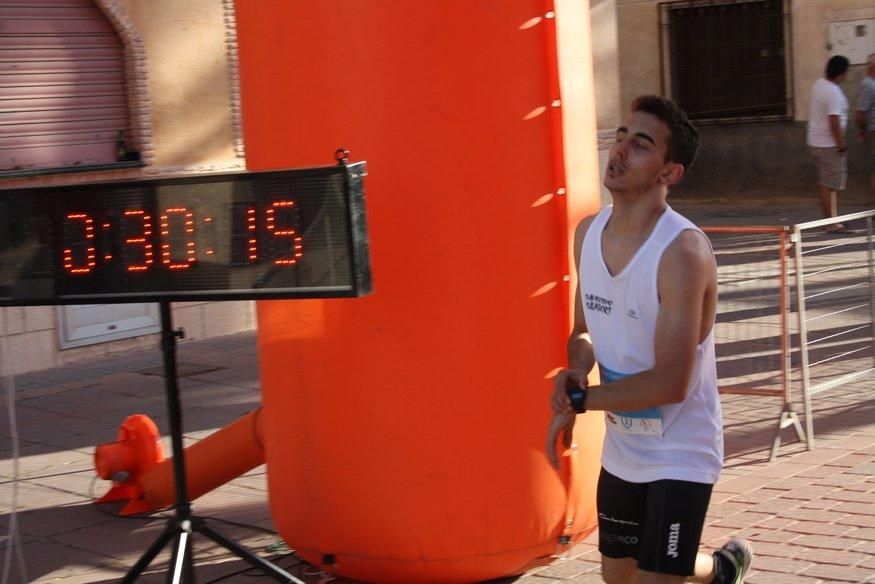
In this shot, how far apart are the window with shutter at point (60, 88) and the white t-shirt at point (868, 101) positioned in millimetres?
8591

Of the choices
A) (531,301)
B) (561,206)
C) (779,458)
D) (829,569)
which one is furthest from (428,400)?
(779,458)

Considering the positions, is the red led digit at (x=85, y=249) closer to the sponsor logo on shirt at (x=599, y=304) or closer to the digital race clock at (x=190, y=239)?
the digital race clock at (x=190, y=239)

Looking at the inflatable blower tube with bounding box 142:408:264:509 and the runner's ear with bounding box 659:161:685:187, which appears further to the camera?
the inflatable blower tube with bounding box 142:408:264:509

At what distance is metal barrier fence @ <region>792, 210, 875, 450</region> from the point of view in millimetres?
7059

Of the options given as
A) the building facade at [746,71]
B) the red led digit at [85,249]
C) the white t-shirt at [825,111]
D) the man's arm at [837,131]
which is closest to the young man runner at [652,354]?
the red led digit at [85,249]

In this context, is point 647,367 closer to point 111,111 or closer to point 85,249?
point 85,249

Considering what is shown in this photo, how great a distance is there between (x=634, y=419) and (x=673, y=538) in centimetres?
35

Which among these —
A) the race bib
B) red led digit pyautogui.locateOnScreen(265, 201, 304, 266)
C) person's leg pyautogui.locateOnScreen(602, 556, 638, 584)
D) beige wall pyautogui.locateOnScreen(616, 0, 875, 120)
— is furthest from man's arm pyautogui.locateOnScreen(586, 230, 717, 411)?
beige wall pyautogui.locateOnScreen(616, 0, 875, 120)

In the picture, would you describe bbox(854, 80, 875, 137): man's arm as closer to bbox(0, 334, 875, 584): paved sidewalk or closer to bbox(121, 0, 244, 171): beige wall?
bbox(0, 334, 875, 584): paved sidewalk

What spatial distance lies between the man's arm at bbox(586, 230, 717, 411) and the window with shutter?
729 centimetres

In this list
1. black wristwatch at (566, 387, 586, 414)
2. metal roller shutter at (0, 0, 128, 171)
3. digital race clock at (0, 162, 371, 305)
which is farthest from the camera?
metal roller shutter at (0, 0, 128, 171)

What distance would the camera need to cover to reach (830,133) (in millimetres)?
14766

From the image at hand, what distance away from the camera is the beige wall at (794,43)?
17609 mm

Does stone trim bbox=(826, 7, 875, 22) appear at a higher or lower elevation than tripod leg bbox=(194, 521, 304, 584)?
higher
